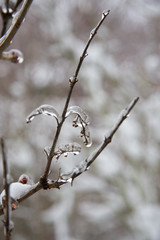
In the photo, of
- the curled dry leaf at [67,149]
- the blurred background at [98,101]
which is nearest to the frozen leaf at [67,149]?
the curled dry leaf at [67,149]

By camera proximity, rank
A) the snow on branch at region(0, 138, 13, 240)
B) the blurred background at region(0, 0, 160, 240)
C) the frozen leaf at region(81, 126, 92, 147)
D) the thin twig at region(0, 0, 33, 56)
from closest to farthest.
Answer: the snow on branch at region(0, 138, 13, 240)
the thin twig at region(0, 0, 33, 56)
the frozen leaf at region(81, 126, 92, 147)
the blurred background at region(0, 0, 160, 240)

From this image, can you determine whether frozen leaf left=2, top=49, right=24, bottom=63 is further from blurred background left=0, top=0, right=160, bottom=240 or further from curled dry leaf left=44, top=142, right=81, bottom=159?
blurred background left=0, top=0, right=160, bottom=240

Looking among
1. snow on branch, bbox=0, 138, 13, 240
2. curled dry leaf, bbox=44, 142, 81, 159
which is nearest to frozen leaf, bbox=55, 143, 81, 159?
curled dry leaf, bbox=44, 142, 81, 159

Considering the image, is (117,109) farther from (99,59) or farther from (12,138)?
(12,138)

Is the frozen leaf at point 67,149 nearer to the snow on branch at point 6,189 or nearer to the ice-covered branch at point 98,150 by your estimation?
the ice-covered branch at point 98,150

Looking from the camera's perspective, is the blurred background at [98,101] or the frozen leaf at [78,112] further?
the blurred background at [98,101]

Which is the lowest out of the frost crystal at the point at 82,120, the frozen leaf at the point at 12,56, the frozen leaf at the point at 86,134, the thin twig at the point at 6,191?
the thin twig at the point at 6,191

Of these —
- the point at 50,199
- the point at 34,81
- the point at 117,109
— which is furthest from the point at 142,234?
the point at 50,199

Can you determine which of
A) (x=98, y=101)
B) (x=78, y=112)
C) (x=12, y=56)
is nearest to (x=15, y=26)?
(x=12, y=56)
